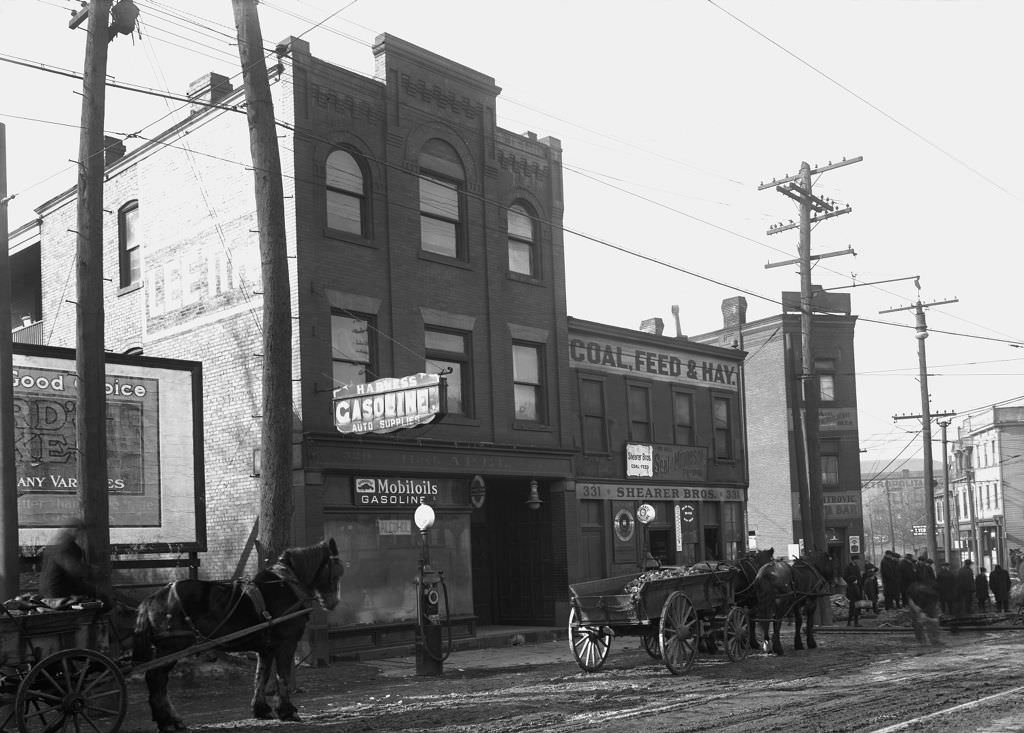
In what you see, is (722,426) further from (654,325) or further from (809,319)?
(654,325)

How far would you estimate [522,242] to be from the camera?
2602 cm

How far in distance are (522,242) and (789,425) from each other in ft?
78.7

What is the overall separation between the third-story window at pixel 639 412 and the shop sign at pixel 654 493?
4.19 ft

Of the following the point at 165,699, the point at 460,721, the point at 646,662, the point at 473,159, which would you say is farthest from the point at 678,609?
the point at 473,159

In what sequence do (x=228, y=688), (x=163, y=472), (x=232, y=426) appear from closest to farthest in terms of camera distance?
1. (x=228, y=688)
2. (x=163, y=472)
3. (x=232, y=426)

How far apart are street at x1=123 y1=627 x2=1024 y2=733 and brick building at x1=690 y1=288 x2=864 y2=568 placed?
25920 millimetres

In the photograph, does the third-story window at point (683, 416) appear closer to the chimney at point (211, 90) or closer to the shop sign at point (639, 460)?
the shop sign at point (639, 460)

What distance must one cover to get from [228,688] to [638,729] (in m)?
7.63

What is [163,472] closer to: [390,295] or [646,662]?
[390,295]

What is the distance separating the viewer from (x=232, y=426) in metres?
21.7

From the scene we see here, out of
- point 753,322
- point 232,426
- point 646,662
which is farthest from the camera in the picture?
point 753,322

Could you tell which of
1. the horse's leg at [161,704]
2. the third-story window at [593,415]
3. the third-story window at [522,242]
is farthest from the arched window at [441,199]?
the horse's leg at [161,704]

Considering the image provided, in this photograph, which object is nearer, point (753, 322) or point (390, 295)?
point (390, 295)

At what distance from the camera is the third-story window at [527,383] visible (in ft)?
82.7
